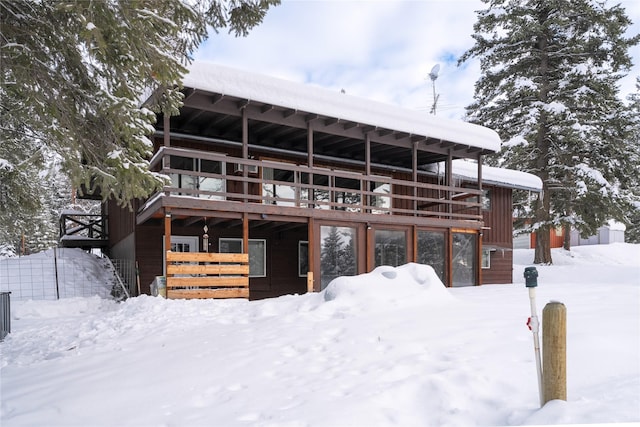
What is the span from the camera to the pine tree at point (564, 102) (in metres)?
20.4

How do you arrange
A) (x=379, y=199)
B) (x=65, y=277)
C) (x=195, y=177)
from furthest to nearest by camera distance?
(x=379, y=199) < (x=65, y=277) < (x=195, y=177)

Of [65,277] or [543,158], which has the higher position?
[543,158]

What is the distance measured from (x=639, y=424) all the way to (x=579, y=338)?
5.74ft

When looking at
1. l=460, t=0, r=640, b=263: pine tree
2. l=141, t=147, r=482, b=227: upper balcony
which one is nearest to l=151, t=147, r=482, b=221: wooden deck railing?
l=141, t=147, r=482, b=227: upper balcony

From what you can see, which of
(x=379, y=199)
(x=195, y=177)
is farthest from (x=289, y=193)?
(x=379, y=199)

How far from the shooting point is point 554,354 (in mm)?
3348

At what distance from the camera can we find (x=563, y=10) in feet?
67.1

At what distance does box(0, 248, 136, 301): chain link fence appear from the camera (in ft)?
44.6

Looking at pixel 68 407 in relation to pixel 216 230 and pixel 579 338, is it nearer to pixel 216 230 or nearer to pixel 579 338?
pixel 579 338

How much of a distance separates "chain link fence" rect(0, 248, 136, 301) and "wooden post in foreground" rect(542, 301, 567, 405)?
11526mm

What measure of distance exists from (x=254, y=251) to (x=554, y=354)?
11.4m

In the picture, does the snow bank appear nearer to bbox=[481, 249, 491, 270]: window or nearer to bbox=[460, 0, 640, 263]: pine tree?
bbox=[481, 249, 491, 270]: window

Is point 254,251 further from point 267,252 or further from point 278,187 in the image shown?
point 278,187

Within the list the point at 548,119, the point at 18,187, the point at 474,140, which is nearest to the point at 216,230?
the point at 18,187
